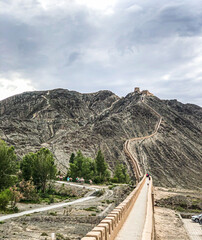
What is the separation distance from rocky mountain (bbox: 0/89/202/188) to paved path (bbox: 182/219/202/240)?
2891cm

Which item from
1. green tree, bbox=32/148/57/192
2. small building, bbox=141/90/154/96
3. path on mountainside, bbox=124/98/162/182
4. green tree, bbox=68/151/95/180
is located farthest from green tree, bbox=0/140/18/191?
small building, bbox=141/90/154/96

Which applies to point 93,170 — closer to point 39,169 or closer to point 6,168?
point 39,169

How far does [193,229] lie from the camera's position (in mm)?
29469

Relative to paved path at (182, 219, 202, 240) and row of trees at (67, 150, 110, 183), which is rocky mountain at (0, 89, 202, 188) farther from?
paved path at (182, 219, 202, 240)

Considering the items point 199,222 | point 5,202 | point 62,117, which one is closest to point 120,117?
point 62,117

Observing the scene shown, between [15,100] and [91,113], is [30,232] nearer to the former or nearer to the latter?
[91,113]

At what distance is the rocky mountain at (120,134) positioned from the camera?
69.6 meters

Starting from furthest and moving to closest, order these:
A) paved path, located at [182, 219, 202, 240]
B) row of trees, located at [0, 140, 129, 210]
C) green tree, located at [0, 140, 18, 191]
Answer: green tree, located at [0, 140, 18, 191] → row of trees, located at [0, 140, 129, 210] → paved path, located at [182, 219, 202, 240]

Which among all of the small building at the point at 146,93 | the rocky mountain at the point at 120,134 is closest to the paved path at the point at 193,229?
the rocky mountain at the point at 120,134

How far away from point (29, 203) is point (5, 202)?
273 inches

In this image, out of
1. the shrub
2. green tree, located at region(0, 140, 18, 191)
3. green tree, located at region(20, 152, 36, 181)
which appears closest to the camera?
the shrub

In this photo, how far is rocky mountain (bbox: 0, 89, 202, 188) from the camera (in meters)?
69.6

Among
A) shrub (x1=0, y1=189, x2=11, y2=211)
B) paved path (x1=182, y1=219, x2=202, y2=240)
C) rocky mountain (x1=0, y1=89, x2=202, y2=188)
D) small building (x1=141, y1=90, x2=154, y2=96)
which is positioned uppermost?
small building (x1=141, y1=90, x2=154, y2=96)

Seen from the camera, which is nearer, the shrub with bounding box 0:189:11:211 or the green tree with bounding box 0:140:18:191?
the shrub with bounding box 0:189:11:211
